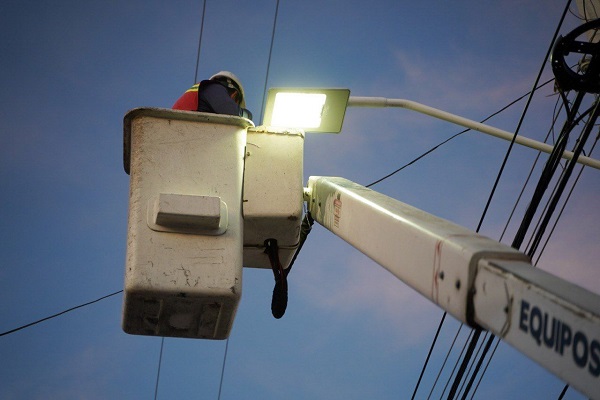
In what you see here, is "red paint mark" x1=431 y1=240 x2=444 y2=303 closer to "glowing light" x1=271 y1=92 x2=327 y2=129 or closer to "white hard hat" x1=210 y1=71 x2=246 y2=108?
"glowing light" x1=271 y1=92 x2=327 y2=129

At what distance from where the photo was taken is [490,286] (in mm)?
1502

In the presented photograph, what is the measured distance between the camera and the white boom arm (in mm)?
1248

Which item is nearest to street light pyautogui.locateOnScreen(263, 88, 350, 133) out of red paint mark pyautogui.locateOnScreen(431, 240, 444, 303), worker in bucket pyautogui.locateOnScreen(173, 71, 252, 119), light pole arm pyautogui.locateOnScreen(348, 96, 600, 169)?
worker in bucket pyautogui.locateOnScreen(173, 71, 252, 119)

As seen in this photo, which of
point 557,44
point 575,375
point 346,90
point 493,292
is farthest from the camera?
point 346,90

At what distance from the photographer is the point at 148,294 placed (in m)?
2.53

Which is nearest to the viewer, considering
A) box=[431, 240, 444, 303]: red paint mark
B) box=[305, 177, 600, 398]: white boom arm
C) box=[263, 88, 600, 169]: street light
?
box=[305, 177, 600, 398]: white boom arm

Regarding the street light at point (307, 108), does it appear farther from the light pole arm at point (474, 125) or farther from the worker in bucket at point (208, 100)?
the light pole arm at point (474, 125)

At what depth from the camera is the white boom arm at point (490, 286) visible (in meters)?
1.25

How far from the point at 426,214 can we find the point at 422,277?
0.30 meters

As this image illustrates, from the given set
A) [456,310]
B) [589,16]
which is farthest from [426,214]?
[589,16]

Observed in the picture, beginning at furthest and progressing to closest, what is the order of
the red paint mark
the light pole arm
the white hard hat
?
the light pole arm → the white hard hat → the red paint mark

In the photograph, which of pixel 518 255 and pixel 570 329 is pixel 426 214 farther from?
pixel 570 329

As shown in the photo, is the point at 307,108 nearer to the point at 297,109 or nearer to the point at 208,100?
the point at 297,109

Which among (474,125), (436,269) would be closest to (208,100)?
(436,269)
